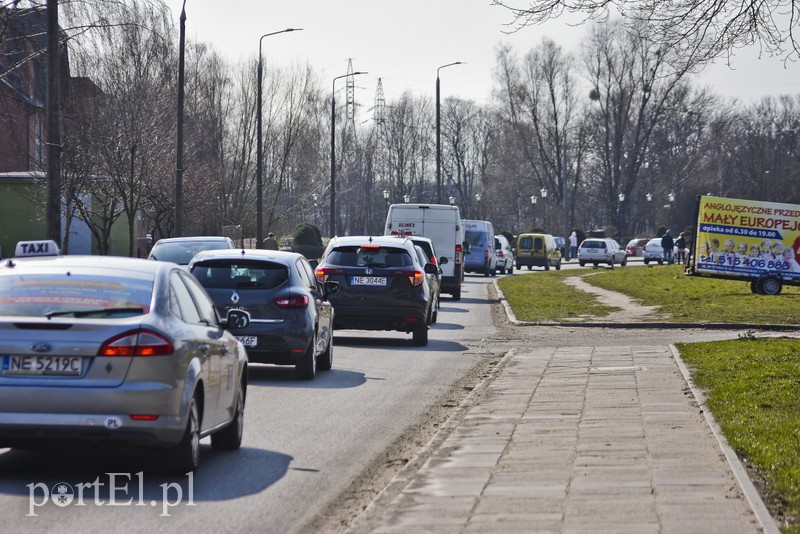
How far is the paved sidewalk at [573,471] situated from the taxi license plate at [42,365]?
2.05m

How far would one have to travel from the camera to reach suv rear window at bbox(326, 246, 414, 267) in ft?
70.4

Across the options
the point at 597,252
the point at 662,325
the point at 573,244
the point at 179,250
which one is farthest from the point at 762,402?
the point at 573,244

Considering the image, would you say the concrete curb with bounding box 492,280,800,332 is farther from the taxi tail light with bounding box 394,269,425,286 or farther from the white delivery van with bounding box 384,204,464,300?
the white delivery van with bounding box 384,204,464,300

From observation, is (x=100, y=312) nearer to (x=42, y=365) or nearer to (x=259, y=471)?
(x=42, y=365)

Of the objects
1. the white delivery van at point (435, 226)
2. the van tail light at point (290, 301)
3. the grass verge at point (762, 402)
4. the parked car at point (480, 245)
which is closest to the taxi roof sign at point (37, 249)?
the grass verge at point (762, 402)

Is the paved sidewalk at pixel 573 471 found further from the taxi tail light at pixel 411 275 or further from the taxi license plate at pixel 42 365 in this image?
the taxi tail light at pixel 411 275

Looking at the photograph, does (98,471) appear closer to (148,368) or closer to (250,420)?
(148,368)

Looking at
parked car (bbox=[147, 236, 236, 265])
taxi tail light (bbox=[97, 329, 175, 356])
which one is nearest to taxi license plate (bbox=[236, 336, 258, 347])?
taxi tail light (bbox=[97, 329, 175, 356])

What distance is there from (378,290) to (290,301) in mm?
5335

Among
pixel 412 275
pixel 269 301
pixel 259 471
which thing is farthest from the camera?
pixel 412 275

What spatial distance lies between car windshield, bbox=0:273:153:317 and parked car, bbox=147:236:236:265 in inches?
690

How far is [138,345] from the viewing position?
8.34 metres

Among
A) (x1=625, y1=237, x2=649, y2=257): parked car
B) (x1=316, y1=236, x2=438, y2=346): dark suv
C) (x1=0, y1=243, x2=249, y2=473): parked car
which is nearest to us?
(x1=0, y1=243, x2=249, y2=473): parked car

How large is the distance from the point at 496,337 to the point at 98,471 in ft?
49.8
